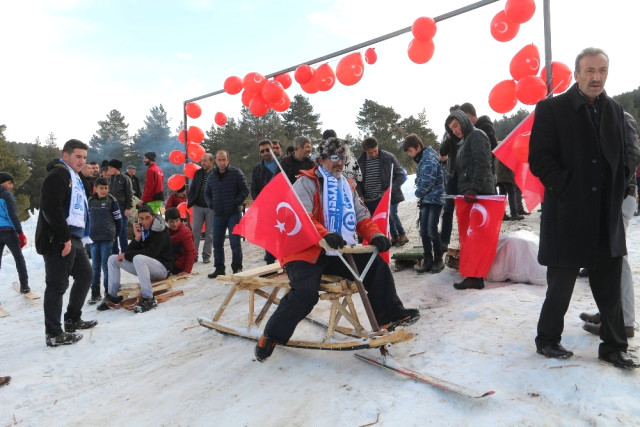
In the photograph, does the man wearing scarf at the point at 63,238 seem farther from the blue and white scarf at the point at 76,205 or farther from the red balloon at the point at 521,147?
the red balloon at the point at 521,147

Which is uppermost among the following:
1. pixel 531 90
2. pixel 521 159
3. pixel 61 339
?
pixel 531 90

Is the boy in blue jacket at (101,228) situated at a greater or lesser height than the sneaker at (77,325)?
greater

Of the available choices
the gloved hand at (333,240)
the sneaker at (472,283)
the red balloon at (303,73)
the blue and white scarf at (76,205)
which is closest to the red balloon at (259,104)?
the red balloon at (303,73)

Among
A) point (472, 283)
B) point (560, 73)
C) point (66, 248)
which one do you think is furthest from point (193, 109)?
point (472, 283)

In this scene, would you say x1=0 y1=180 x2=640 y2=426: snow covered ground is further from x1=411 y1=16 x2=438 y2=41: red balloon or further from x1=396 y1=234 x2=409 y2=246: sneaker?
x1=411 y1=16 x2=438 y2=41: red balloon

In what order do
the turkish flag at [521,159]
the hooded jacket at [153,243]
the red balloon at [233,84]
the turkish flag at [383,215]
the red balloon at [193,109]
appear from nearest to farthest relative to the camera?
the turkish flag at [521,159] < the turkish flag at [383,215] < the hooded jacket at [153,243] < the red balloon at [233,84] < the red balloon at [193,109]

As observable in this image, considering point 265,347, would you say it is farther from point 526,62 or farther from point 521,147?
point 526,62

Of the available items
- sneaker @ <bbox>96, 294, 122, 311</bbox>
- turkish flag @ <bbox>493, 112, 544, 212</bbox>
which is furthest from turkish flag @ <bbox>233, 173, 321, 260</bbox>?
sneaker @ <bbox>96, 294, 122, 311</bbox>

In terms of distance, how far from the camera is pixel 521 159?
4023 millimetres

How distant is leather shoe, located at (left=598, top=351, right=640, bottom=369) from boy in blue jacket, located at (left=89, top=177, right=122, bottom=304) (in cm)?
622

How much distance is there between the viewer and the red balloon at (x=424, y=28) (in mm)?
7078

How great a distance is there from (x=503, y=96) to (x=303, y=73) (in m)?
4.35

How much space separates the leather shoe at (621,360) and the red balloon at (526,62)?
4.68 metres

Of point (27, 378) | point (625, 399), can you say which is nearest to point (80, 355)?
point (27, 378)
